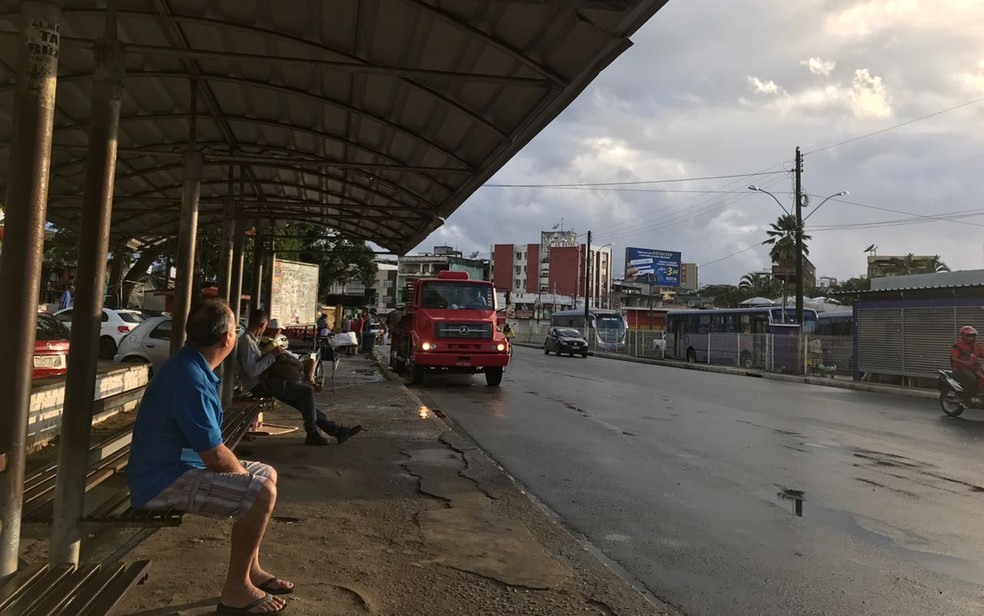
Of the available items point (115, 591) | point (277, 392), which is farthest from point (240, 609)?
point (277, 392)

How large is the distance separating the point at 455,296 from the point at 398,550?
12.6 metres

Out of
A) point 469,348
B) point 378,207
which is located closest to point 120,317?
point 469,348

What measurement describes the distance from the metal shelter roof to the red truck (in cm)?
586

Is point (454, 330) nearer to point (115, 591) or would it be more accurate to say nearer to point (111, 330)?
point (111, 330)

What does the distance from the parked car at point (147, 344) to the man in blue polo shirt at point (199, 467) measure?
11.5m

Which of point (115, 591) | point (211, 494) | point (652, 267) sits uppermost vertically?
point (652, 267)

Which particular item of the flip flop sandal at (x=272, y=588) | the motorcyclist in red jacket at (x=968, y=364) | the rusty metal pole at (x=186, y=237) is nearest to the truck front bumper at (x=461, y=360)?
the rusty metal pole at (x=186, y=237)

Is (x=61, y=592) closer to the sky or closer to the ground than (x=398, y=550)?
closer to the sky

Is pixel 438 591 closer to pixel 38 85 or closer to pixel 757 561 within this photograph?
pixel 757 561

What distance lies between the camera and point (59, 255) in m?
30.0

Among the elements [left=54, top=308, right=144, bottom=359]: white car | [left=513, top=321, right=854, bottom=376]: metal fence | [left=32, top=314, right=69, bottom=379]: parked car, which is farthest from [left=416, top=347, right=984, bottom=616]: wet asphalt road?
[left=513, top=321, right=854, bottom=376]: metal fence

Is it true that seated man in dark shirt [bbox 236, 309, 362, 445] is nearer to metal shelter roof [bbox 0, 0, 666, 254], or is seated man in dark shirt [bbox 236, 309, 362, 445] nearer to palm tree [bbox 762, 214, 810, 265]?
metal shelter roof [bbox 0, 0, 666, 254]

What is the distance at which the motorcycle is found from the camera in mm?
13281

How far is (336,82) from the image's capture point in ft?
21.5
